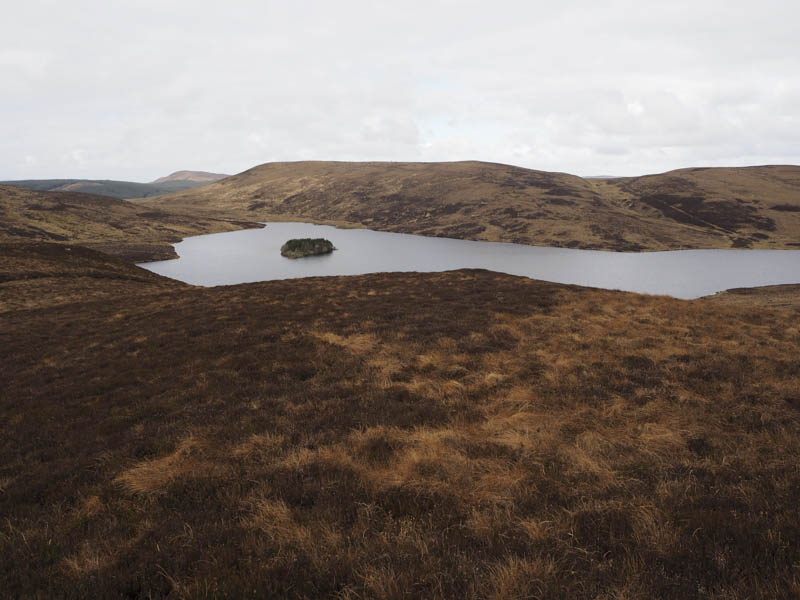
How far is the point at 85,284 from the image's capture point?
3809cm

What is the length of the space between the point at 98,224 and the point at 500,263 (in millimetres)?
114162

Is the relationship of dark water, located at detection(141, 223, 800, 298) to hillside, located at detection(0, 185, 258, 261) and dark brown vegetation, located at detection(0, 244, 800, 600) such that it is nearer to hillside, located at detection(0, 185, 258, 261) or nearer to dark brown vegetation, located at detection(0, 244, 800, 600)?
hillside, located at detection(0, 185, 258, 261)

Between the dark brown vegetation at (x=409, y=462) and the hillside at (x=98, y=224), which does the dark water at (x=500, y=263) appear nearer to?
the hillside at (x=98, y=224)

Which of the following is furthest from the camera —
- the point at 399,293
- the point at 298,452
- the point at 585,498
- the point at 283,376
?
the point at 399,293

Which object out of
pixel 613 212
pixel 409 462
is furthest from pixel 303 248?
pixel 613 212

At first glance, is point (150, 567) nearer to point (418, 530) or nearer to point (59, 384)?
point (418, 530)

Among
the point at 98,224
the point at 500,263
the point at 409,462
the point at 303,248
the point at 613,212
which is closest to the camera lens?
the point at 409,462

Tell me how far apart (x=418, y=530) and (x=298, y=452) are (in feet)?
11.5

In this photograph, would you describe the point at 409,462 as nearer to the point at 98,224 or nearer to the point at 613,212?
the point at 98,224

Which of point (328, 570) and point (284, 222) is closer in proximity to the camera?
point (328, 570)

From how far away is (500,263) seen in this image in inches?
3659

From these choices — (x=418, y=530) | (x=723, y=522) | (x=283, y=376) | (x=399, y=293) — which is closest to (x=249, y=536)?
(x=418, y=530)

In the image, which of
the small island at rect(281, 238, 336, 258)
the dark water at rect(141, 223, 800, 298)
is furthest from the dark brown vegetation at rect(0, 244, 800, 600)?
the small island at rect(281, 238, 336, 258)

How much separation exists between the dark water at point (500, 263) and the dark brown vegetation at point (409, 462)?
58.1m
